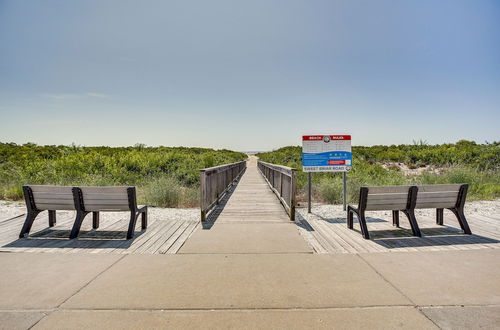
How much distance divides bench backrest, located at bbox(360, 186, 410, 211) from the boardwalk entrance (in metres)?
1.48

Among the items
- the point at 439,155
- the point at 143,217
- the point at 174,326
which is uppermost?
the point at 439,155

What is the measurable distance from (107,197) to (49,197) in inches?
46.5

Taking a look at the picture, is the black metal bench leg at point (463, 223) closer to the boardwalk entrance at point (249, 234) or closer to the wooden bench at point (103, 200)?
the boardwalk entrance at point (249, 234)

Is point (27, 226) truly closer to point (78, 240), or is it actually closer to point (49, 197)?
point (49, 197)

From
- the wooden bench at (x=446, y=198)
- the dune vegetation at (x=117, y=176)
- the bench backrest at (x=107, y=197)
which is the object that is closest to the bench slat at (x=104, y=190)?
the bench backrest at (x=107, y=197)

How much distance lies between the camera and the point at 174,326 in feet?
7.66

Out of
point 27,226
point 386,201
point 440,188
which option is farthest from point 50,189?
point 440,188

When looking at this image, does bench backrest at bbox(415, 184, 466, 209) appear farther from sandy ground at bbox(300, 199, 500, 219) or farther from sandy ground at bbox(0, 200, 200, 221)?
sandy ground at bbox(0, 200, 200, 221)

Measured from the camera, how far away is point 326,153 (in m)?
7.09

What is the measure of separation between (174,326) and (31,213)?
4.39 m

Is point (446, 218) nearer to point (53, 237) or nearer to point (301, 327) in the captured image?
point (301, 327)

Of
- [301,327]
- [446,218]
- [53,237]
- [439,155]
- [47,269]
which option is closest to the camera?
[301,327]

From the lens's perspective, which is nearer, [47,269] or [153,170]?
[47,269]

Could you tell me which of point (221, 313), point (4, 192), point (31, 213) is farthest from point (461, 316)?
point (4, 192)
